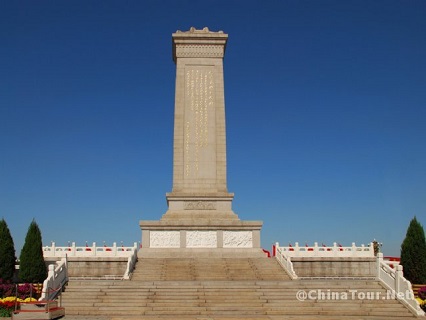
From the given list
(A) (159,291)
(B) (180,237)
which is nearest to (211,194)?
(B) (180,237)

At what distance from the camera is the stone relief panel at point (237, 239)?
27375 millimetres

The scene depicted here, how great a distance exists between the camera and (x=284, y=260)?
23.5 m

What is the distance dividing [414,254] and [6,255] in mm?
18682

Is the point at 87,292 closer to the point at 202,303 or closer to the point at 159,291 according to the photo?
the point at 159,291

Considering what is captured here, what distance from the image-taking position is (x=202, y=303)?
59.3 feet

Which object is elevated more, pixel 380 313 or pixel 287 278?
pixel 287 278

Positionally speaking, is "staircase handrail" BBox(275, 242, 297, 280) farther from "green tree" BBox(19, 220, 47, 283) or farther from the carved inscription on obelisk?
"green tree" BBox(19, 220, 47, 283)

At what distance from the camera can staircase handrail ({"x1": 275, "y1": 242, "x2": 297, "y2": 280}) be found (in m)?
22.1

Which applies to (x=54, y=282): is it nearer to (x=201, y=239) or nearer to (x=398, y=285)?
(x=201, y=239)

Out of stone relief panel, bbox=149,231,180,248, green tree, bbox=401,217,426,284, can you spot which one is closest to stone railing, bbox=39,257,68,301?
stone relief panel, bbox=149,231,180,248

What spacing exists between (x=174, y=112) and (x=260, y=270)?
1176cm

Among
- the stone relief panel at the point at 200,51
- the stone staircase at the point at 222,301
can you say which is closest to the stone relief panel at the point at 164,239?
the stone staircase at the point at 222,301

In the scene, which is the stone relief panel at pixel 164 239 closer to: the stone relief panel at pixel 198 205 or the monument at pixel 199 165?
the monument at pixel 199 165

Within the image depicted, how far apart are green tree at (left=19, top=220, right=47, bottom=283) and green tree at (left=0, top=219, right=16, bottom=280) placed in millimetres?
488
